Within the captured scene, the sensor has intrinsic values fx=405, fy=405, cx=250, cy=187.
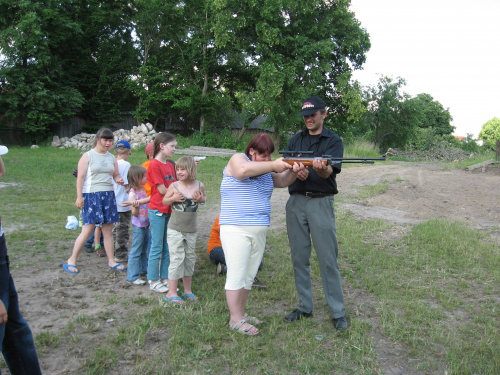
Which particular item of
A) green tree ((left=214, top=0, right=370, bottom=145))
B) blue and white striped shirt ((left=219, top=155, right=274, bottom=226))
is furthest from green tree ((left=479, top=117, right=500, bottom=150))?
blue and white striped shirt ((left=219, top=155, right=274, bottom=226))

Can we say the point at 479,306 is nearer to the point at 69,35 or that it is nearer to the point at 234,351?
the point at 234,351

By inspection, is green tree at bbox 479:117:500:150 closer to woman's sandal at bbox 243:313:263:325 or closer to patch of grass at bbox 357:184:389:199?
patch of grass at bbox 357:184:389:199

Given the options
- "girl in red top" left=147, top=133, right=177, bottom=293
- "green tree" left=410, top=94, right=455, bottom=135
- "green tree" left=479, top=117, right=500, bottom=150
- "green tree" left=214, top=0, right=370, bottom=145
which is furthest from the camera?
"green tree" left=479, top=117, right=500, bottom=150

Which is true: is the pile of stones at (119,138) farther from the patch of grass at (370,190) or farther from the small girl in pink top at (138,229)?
the small girl in pink top at (138,229)

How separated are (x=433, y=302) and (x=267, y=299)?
1894 millimetres

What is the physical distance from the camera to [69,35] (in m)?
26.8

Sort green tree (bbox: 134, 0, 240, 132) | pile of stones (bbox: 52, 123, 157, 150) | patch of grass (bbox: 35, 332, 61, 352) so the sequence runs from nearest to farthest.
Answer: patch of grass (bbox: 35, 332, 61, 352), pile of stones (bbox: 52, 123, 157, 150), green tree (bbox: 134, 0, 240, 132)

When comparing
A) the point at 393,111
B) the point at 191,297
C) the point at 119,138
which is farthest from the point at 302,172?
the point at 393,111

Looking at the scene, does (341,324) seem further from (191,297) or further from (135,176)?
(135,176)

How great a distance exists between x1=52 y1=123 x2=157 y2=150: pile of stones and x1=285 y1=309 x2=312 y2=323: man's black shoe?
2201 cm

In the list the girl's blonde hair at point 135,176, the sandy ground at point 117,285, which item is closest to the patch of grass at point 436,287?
the sandy ground at point 117,285

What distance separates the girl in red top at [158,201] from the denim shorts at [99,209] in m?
0.88

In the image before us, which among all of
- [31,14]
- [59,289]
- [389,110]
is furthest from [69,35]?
[59,289]

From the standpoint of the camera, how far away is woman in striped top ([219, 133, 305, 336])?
11.8 ft
